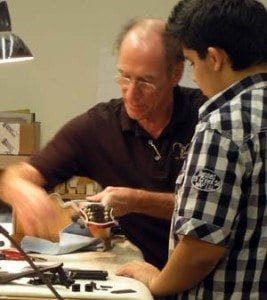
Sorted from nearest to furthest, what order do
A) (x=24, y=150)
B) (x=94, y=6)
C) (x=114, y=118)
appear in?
(x=114, y=118) → (x=24, y=150) → (x=94, y=6)

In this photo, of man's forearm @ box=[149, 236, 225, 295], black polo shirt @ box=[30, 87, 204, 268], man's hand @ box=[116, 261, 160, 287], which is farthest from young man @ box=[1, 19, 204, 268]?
man's forearm @ box=[149, 236, 225, 295]

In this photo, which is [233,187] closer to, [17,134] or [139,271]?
[139,271]

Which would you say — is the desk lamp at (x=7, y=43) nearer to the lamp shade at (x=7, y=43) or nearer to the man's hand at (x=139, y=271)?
the lamp shade at (x=7, y=43)

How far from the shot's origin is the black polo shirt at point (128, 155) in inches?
71.7

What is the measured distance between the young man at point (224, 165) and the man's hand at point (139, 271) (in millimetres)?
124

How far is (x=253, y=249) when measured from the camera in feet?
3.98

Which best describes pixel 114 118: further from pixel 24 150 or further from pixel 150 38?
pixel 24 150

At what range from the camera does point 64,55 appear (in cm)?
376

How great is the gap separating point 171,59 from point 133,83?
146mm

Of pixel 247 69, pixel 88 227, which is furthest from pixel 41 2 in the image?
pixel 247 69

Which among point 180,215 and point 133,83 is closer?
point 180,215

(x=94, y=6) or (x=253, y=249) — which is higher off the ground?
(x=94, y=6)

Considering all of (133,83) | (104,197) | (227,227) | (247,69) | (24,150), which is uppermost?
(247,69)

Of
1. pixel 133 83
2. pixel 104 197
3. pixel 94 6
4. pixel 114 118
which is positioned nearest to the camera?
pixel 104 197
